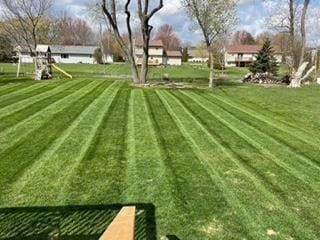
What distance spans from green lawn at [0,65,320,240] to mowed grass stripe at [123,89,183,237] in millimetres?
15

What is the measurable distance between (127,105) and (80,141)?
22.4 ft

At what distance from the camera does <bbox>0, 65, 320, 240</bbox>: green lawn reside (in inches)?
218

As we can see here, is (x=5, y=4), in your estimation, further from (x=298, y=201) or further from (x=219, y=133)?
(x=298, y=201)

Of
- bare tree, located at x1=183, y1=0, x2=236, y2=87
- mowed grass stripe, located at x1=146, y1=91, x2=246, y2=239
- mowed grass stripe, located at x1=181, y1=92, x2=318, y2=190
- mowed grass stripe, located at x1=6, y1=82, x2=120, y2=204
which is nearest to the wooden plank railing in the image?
mowed grass stripe, located at x1=146, y1=91, x2=246, y2=239

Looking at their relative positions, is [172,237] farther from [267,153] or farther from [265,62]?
[265,62]

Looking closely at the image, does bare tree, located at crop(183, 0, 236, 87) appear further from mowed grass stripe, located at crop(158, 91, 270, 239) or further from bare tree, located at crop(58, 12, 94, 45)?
bare tree, located at crop(58, 12, 94, 45)

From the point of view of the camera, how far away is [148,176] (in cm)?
705

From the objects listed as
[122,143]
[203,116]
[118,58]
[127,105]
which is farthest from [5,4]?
[118,58]

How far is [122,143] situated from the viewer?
9.48 m

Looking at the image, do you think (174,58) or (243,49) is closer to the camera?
(174,58)

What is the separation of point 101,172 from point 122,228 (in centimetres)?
334

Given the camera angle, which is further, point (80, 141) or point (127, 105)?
point (127, 105)

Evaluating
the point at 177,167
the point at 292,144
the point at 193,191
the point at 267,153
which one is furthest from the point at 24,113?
the point at 193,191

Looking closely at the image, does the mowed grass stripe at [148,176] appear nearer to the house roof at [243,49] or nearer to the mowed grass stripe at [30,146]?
the mowed grass stripe at [30,146]
